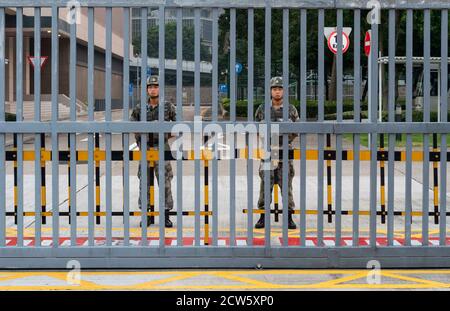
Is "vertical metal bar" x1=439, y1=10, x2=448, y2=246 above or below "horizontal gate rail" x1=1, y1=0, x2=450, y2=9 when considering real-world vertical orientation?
below

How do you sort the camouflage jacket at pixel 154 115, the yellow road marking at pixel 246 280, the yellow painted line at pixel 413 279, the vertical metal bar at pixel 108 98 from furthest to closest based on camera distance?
the camouflage jacket at pixel 154 115 → the vertical metal bar at pixel 108 98 → the yellow painted line at pixel 413 279 → the yellow road marking at pixel 246 280

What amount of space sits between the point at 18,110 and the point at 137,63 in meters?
1.17

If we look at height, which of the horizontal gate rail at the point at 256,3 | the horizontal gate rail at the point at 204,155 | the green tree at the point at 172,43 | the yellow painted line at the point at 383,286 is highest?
the horizontal gate rail at the point at 256,3

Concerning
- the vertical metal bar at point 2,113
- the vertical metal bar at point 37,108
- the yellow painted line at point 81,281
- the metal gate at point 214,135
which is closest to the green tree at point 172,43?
the metal gate at point 214,135

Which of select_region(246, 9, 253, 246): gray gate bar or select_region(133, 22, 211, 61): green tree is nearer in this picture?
select_region(246, 9, 253, 246): gray gate bar

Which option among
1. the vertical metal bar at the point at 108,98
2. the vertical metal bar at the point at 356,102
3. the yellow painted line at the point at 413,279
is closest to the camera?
the yellow painted line at the point at 413,279

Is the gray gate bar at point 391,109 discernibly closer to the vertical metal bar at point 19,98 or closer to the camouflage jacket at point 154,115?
the camouflage jacket at point 154,115

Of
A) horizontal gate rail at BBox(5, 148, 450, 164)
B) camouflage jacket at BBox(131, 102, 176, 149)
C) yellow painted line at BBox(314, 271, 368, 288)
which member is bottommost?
yellow painted line at BBox(314, 271, 368, 288)

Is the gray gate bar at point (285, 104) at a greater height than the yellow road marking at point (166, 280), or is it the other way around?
the gray gate bar at point (285, 104)

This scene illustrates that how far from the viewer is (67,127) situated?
643cm

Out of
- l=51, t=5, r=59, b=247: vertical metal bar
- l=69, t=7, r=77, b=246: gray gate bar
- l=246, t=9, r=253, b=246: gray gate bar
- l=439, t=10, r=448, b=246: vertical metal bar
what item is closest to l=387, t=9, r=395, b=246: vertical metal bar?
l=439, t=10, r=448, b=246: vertical metal bar

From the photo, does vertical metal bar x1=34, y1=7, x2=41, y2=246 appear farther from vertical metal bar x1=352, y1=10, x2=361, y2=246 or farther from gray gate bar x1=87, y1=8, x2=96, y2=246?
vertical metal bar x1=352, y1=10, x2=361, y2=246

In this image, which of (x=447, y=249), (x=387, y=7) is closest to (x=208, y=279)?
(x=447, y=249)

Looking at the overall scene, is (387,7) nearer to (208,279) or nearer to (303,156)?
(303,156)
